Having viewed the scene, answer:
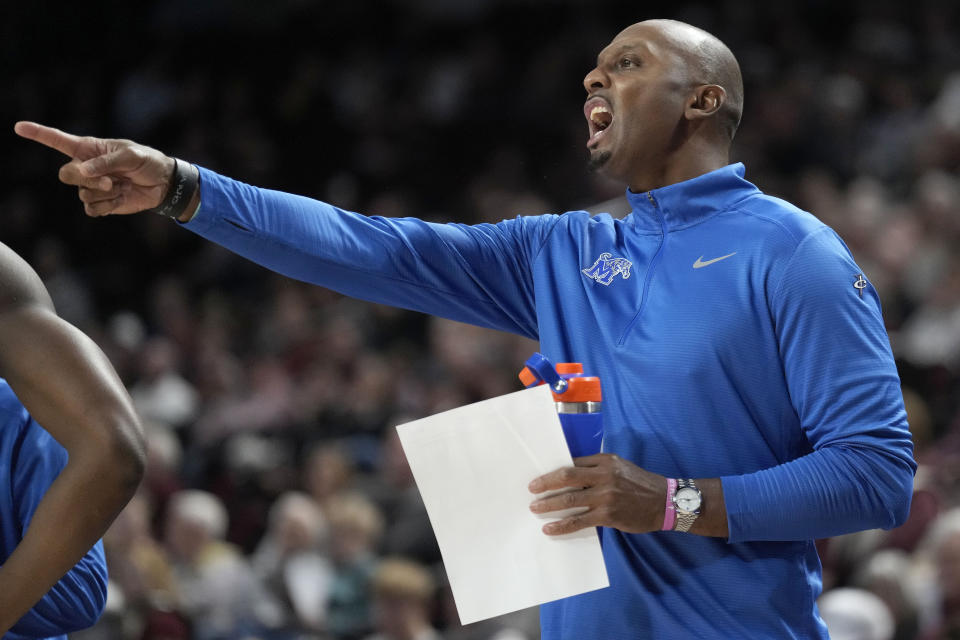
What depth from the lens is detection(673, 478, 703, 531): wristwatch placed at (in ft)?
5.98

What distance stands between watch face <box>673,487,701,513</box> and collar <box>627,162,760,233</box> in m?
0.54

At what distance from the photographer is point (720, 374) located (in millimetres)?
1943

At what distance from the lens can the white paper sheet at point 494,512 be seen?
5.88 ft

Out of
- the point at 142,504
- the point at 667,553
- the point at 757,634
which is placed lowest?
the point at 142,504

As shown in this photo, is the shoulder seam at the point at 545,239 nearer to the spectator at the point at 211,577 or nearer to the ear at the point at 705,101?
the ear at the point at 705,101

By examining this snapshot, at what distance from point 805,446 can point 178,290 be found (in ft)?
22.3

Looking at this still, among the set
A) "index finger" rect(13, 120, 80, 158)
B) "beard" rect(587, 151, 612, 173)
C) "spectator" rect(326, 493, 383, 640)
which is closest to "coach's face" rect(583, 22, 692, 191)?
"beard" rect(587, 151, 612, 173)

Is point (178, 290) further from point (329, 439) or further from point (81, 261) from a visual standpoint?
point (329, 439)

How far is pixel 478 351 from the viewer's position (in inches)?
244

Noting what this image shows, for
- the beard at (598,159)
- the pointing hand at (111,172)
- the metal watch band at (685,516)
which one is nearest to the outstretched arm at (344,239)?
the pointing hand at (111,172)

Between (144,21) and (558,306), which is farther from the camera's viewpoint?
(144,21)

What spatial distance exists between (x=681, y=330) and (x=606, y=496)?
0.37 metres

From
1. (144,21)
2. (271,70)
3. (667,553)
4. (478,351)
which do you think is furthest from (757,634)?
(144,21)

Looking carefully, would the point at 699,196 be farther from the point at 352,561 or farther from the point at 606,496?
the point at 352,561
